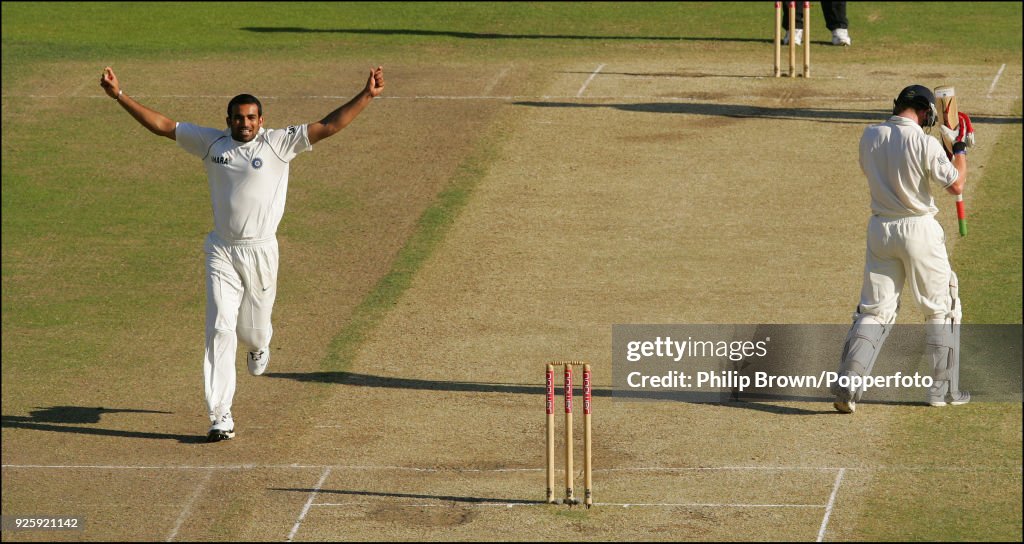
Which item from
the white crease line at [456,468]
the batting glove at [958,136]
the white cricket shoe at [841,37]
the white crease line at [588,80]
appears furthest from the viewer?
the white cricket shoe at [841,37]

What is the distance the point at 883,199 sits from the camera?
36.8 ft

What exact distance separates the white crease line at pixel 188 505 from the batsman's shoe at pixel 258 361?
Answer: 1.32 metres

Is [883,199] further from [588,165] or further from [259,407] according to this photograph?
[588,165]

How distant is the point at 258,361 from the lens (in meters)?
11.8

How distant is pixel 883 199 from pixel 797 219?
546 cm

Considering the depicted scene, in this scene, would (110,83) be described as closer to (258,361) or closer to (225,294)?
(225,294)

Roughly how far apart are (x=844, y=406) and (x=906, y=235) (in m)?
1.29

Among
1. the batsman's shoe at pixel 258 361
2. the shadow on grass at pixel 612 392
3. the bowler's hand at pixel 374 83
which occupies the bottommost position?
the shadow on grass at pixel 612 392

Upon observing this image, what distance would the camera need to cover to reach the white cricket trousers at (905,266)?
11.2 metres

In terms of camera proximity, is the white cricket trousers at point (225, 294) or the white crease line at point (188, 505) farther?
the white cricket trousers at point (225, 294)

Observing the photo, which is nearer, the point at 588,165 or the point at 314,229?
the point at 314,229

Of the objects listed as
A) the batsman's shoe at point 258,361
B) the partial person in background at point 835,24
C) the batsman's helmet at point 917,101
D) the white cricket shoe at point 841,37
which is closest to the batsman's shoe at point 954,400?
the batsman's helmet at point 917,101

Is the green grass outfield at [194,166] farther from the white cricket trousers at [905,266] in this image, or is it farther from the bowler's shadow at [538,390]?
the white cricket trousers at [905,266]

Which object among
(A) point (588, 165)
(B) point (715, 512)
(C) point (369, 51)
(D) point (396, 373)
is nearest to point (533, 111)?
(A) point (588, 165)
